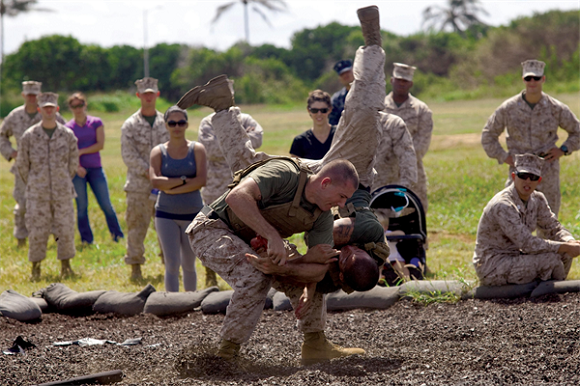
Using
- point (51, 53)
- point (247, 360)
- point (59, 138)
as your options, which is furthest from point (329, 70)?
point (247, 360)

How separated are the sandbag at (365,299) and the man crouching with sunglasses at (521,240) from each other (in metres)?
0.87

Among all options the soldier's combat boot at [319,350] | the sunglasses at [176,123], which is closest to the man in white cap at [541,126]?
the sunglasses at [176,123]

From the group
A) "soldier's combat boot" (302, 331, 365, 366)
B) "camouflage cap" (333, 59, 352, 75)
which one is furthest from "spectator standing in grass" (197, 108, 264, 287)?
"soldier's combat boot" (302, 331, 365, 366)

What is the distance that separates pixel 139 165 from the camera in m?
8.82

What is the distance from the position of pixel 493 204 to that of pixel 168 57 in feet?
188

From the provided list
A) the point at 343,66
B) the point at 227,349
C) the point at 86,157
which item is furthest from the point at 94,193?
the point at 227,349

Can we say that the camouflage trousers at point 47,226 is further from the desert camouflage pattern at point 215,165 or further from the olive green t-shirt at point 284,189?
the olive green t-shirt at point 284,189

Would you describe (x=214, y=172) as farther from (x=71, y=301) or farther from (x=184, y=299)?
(x=71, y=301)

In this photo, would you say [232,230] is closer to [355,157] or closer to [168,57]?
[355,157]

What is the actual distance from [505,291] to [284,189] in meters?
3.00

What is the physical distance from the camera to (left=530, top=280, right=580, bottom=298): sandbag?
259 inches

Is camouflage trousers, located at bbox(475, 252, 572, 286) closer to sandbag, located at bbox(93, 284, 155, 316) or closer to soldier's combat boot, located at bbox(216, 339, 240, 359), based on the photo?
soldier's combat boot, located at bbox(216, 339, 240, 359)

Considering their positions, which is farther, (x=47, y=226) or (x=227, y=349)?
(x=47, y=226)

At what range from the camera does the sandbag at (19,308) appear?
697cm
